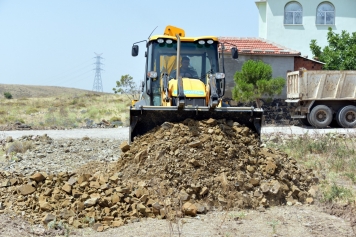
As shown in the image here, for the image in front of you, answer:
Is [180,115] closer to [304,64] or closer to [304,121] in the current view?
[304,121]

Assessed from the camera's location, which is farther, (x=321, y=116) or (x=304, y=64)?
(x=304, y=64)

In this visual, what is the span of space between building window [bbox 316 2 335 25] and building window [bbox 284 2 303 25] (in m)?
1.05

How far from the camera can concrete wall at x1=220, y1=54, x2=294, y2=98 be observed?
24.5m

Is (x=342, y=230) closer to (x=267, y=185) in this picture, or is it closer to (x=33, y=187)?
(x=267, y=185)

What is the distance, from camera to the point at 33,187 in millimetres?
7449

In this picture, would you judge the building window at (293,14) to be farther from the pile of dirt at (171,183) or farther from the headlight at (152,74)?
the pile of dirt at (171,183)

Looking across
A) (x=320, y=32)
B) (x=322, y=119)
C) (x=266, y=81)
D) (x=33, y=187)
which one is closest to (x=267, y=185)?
(x=33, y=187)

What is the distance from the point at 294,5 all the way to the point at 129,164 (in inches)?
1022

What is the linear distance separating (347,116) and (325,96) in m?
1.18

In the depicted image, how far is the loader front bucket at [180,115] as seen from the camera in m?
9.06

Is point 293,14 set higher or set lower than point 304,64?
higher

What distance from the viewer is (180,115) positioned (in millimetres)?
9086

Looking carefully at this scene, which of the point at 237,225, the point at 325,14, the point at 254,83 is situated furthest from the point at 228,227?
the point at 325,14

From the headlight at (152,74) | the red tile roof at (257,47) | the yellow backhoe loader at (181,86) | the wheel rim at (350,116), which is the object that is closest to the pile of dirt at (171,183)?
the yellow backhoe loader at (181,86)
